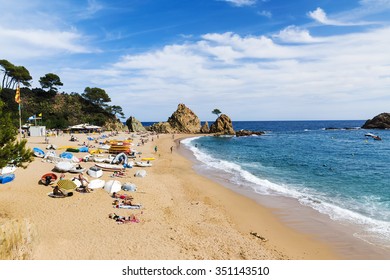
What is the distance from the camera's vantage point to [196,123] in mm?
112000

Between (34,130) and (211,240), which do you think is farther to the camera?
(34,130)

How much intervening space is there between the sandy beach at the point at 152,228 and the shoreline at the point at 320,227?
553 mm

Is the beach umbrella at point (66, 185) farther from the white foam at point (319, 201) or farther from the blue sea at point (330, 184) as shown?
the white foam at point (319, 201)

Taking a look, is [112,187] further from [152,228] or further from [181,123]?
[181,123]

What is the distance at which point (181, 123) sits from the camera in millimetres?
107438

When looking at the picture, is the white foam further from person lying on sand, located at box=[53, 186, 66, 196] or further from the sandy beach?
person lying on sand, located at box=[53, 186, 66, 196]

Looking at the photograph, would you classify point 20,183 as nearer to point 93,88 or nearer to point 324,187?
point 324,187

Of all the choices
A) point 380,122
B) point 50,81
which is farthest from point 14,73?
point 380,122

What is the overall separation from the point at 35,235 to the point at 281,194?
18.6 m

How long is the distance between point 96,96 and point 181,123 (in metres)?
34.0

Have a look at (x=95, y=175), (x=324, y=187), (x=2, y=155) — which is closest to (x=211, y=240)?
(x=2, y=155)

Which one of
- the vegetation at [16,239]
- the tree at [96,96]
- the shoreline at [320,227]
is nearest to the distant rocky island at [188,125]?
the tree at [96,96]

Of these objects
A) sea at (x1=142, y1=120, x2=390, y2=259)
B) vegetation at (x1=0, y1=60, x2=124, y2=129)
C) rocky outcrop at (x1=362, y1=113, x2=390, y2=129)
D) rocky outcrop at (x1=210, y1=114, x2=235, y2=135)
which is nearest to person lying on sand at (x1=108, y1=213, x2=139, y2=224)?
sea at (x1=142, y1=120, x2=390, y2=259)

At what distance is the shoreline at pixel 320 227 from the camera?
42.4 feet
